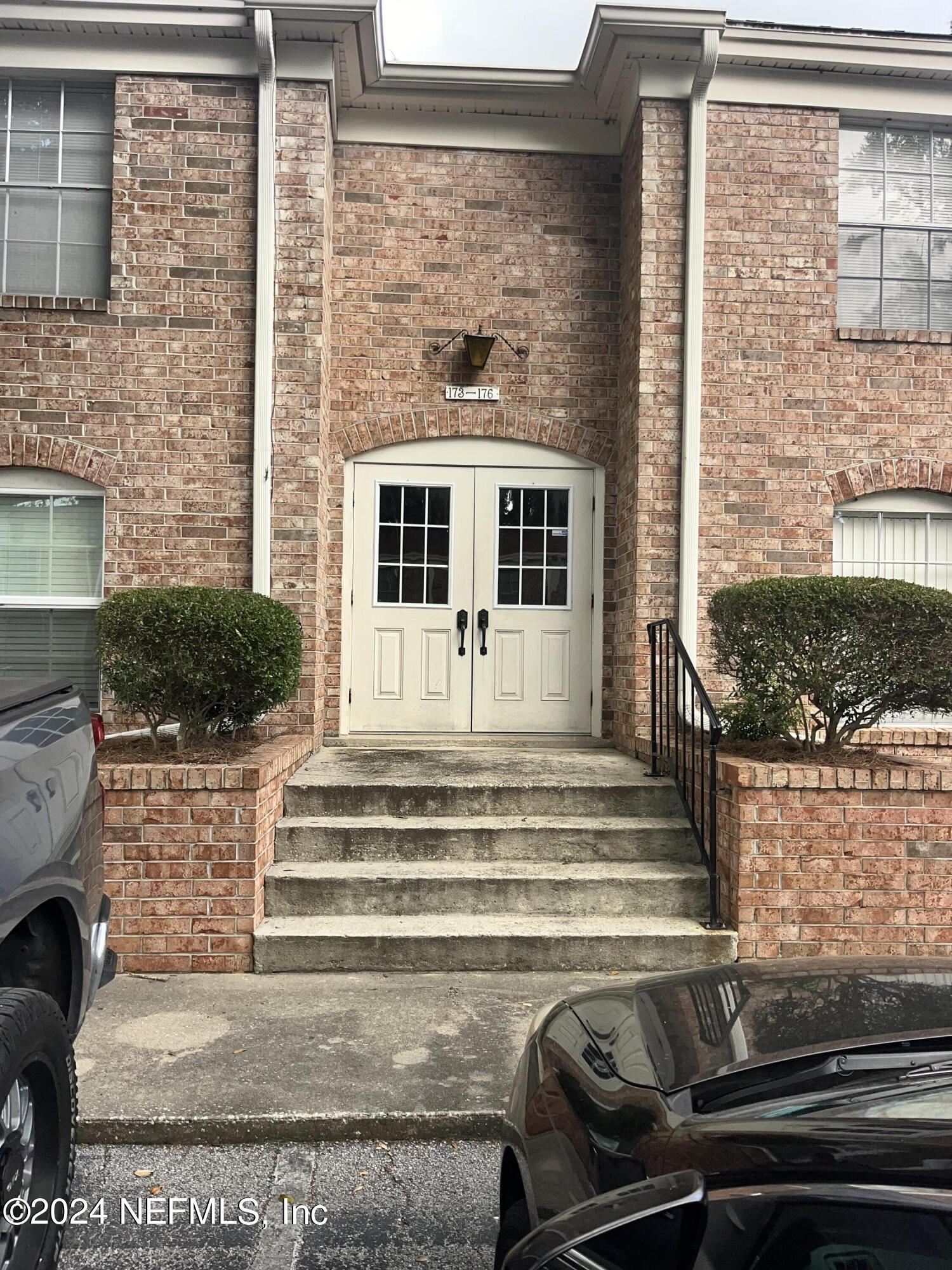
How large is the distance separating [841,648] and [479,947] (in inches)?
91.7

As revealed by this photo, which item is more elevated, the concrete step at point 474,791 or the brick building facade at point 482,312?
the brick building facade at point 482,312

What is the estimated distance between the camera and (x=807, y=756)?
16.7 ft

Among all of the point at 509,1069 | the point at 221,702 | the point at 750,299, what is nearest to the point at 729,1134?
the point at 509,1069

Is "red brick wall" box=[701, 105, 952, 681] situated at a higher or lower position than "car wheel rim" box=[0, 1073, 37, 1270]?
higher

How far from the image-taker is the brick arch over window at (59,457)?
670 centimetres

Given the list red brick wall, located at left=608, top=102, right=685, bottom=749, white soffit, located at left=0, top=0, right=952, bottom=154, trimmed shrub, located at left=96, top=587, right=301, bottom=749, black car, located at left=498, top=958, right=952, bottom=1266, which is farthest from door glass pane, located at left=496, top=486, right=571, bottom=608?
black car, located at left=498, top=958, right=952, bottom=1266

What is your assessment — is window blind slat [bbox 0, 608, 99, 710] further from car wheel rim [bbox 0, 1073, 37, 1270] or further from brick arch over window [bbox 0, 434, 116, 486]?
car wheel rim [bbox 0, 1073, 37, 1270]

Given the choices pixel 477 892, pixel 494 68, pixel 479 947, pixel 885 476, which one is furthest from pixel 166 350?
pixel 885 476

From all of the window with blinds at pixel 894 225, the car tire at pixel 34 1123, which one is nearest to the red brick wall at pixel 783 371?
the window with blinds at pixel 894 225

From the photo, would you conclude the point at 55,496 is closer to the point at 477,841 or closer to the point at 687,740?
the point at 477,841

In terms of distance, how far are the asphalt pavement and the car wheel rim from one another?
62cm

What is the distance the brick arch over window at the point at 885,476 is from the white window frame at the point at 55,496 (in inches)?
208

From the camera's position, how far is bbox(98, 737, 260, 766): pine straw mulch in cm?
504

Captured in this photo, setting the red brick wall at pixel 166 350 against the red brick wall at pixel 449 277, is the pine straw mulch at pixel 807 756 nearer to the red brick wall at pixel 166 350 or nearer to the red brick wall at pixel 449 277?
the red brick wall at pixel 449 277
